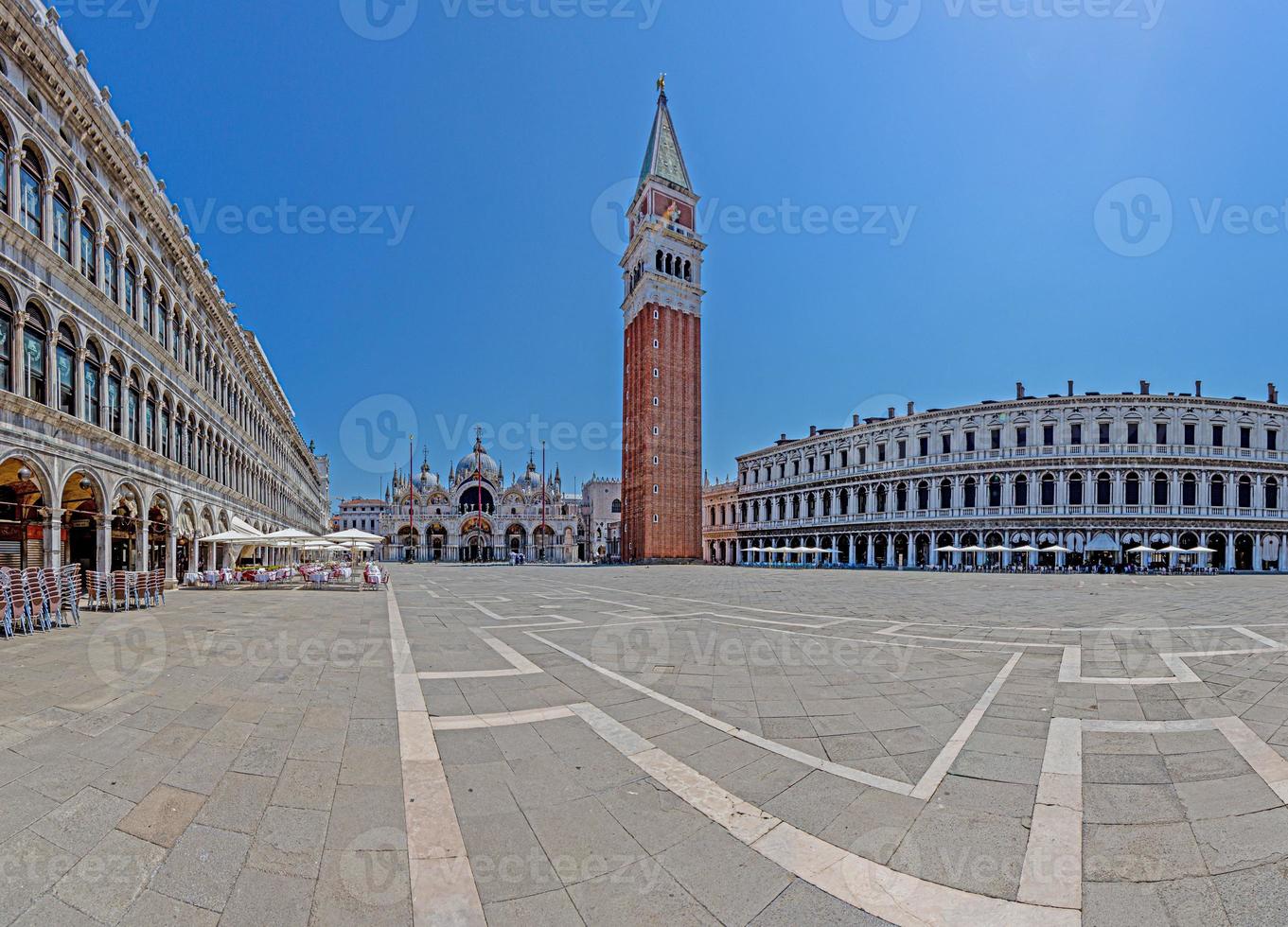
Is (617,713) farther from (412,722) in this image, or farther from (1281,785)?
(1281,785)

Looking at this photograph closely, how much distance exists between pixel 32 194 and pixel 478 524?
81.7 metres

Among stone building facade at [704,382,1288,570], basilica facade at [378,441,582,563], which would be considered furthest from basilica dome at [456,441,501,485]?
stone building facade at [704,382,1288,570]

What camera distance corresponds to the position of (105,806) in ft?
13.0

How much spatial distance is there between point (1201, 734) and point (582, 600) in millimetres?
15183

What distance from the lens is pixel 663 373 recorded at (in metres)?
68.4

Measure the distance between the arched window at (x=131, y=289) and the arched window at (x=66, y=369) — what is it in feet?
12.4

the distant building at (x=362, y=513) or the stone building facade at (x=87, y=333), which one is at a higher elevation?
the stone building facade at (x=87, y=333)

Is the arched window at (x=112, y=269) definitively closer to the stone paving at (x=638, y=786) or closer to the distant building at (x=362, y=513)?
the stone paving at (x=638, y=786)

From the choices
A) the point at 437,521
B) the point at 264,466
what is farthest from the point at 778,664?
the point at 437,521

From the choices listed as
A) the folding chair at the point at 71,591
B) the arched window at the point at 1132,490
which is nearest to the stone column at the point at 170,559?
the folding chair at the point at 71,591

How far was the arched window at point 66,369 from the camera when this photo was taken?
15.8 m

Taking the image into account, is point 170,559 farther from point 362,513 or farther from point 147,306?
point 362,513

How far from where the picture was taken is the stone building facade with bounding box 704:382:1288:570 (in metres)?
46.9

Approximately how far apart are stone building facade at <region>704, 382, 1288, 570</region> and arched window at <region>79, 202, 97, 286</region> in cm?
5592
